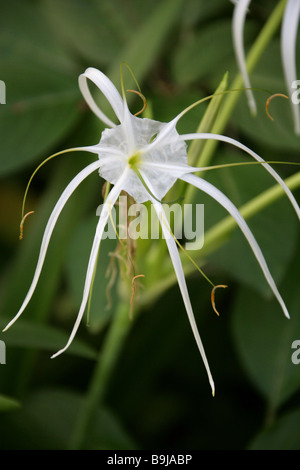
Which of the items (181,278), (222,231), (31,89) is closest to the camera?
(181,278)

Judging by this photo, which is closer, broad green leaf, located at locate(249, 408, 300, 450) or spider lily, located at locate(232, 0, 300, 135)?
spider lily, located at locate(232, 0, 300, 135)

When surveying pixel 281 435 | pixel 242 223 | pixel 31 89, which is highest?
pixel 31 89

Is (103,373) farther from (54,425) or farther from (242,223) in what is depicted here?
(242,223)

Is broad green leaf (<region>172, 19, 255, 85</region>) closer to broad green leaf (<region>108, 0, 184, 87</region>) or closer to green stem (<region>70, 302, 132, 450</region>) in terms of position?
broad green leaf (<region>108, 0, 184, 87</region>)

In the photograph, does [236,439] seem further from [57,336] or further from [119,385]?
[57,336]

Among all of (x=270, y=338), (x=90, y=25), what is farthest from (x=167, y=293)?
(x=90, y=25)

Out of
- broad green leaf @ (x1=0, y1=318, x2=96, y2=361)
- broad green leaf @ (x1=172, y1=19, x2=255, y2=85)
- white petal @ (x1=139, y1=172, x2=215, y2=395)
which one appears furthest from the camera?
broad green leaf @ (x1=172, y1=19, x2=255, y2=85)

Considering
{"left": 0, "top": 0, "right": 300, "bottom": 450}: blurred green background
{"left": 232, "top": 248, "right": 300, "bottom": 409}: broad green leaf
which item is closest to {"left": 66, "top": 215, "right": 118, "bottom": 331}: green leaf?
{"left": 0, "top": 0, "right": 300, "bottom": 450}: blurred green background

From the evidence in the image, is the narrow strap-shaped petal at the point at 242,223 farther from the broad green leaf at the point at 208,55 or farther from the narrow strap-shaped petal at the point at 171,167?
the broad green leaf at the point at 208,55
